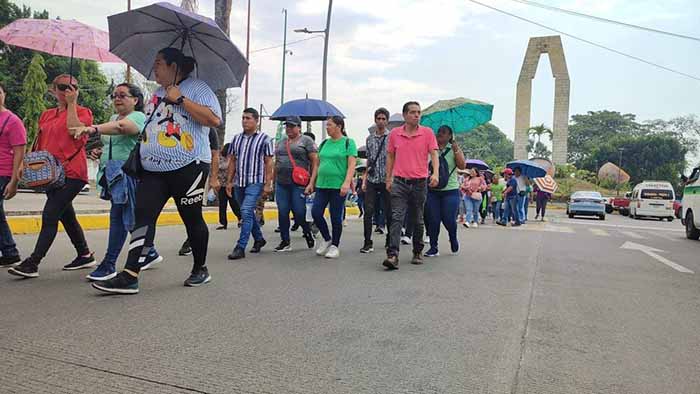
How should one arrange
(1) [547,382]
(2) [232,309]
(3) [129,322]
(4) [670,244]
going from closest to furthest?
(1) [547,382] → (3) [129,322] → (2) [232,309] → (4) [670,244]

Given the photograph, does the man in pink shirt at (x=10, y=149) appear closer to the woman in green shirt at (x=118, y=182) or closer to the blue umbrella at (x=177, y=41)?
the woman in green shirt at (x=118, y=182)

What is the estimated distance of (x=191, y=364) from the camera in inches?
114

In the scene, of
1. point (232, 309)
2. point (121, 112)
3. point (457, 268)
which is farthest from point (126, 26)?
point (457, 268)

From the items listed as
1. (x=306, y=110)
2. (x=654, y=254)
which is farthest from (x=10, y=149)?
(x=654, y=254)

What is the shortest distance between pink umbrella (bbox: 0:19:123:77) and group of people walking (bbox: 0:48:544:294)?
2.52m

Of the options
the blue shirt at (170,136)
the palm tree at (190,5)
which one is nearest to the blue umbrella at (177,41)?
the blue shirt at (170,136)

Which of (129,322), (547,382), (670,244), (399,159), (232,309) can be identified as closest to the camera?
(547,382)

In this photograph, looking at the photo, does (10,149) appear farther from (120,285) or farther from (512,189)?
(512,189)

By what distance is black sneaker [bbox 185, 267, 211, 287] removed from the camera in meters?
4.86

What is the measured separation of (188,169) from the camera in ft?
14.5

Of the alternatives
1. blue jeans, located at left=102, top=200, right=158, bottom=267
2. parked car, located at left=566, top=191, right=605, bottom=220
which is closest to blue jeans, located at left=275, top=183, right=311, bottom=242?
blue jeans, located at left=102, top=200, right=158, bottom=267

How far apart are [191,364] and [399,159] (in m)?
3.86

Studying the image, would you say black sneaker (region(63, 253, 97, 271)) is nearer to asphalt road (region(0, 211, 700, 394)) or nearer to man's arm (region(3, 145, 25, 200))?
asphalt road (region(0, 211, 700, 394))

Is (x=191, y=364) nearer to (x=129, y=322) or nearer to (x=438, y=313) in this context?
(x=129, y=322)
